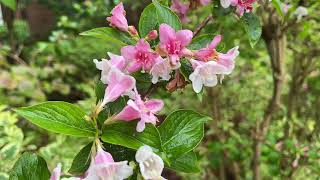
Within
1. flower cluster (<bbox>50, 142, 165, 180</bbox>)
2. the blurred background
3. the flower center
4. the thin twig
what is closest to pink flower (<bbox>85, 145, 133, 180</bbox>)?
flower cluster (<bbox>50, 142, 165, 180</bbox>)

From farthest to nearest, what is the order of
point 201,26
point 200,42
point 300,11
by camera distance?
point 300,11, point 201,26, point 200,42

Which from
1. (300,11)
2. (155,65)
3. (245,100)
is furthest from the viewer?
(245,100)

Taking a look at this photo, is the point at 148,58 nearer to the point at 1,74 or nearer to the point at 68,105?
the point at 68,105

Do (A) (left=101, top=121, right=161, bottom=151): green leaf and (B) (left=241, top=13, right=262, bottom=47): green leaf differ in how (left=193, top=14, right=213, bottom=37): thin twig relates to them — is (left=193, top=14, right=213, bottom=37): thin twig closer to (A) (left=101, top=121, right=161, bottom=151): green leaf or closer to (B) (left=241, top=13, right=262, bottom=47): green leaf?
(B) (left=241, top=13, right=262, bottom=47): green leaf

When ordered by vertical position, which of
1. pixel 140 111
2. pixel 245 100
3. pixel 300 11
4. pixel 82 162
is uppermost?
pixel 140 111

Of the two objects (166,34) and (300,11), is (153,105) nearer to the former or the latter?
(166,34)

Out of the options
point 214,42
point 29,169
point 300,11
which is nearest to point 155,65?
point 214,42

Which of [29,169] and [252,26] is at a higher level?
[252,26]

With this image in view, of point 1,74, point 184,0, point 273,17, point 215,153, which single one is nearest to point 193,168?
point 184,0
